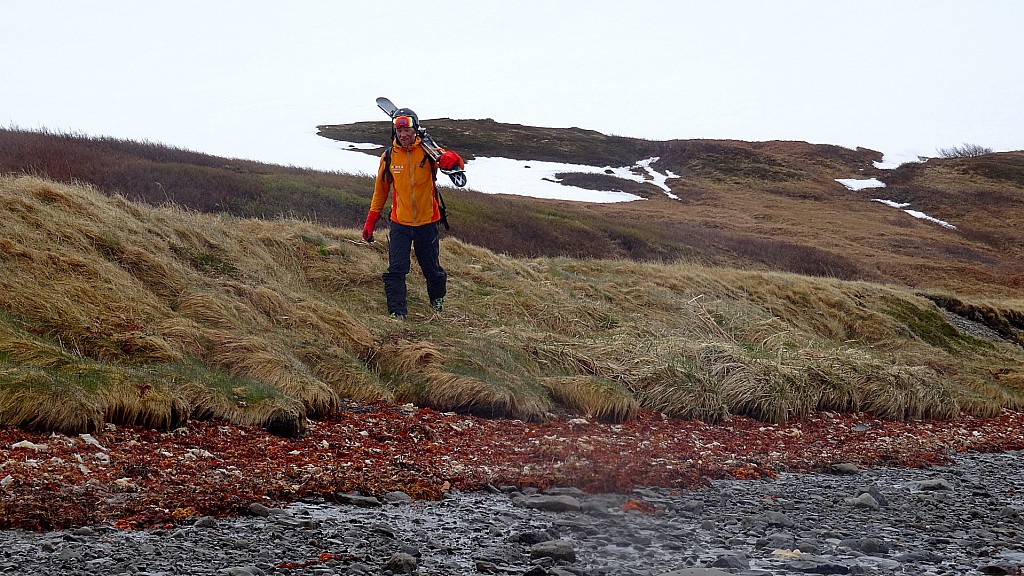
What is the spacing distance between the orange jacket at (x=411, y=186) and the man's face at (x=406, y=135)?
5cm

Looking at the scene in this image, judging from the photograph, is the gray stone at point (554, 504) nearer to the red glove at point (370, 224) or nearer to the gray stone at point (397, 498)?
the gray stone at point (397, 498)

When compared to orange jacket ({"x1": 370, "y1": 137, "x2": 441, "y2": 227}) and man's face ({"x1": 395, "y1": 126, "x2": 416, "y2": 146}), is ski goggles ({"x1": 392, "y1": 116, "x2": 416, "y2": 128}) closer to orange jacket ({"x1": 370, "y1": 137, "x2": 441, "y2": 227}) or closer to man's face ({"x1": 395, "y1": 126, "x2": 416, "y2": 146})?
man's face ({"x1": 395, "y1": 126, "x2": 416, "y2": 146})

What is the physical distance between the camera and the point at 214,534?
4.62 m

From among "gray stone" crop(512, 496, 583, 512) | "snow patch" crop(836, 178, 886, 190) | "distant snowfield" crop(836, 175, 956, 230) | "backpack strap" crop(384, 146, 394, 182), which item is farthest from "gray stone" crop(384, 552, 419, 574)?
"snow patch" crop(836, 178, 886, 190)

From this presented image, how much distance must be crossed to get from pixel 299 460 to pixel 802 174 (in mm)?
72053

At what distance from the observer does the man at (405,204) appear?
10742mm

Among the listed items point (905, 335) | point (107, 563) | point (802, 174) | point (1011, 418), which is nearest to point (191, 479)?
point (107, 563)

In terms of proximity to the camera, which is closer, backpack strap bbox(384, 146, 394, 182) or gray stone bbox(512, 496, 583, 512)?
gray stone bbox(512, 496, 583, 512)

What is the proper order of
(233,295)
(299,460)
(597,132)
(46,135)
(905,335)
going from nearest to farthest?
1. (299,460)
2. (233,295)
3. (905,335)
4. (46,135)
5. (597,132)

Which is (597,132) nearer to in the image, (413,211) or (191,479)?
(413,211)

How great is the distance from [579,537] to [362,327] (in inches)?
203

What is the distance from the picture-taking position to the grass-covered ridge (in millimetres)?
6887

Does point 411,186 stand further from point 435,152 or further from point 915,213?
point 915,213

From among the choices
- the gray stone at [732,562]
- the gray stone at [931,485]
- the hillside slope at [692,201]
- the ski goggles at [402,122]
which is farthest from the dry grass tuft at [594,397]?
the hillside slope at [692,201]
